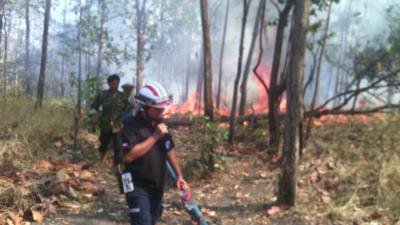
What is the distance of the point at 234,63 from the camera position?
124ft

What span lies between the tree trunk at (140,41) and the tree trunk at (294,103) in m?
16.7

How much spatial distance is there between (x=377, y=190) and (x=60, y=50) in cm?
1736

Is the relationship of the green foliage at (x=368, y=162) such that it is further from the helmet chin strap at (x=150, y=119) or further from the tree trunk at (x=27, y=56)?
the tree trunk at (x=27, y=56)

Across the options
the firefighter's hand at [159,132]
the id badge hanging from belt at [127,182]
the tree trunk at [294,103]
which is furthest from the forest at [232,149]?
the id badge hanging from belt at [127,182]

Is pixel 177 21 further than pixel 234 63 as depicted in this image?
No

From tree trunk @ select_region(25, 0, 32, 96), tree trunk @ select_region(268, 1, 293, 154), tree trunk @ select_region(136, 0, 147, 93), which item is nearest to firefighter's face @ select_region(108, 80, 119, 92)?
tree trunk @ select_region(268, 1, 293, 154)

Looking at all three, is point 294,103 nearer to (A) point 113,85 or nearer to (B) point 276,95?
(A) point 113,85

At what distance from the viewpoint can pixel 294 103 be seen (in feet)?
19.8

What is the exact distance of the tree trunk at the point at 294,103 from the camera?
5992 millimetres

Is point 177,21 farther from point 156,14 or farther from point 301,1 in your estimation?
point 301,1

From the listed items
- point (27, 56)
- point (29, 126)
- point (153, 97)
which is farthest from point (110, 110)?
point (27, 56)

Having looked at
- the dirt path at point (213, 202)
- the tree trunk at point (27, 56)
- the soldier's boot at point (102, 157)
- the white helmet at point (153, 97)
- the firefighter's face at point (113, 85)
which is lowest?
the dirt path at point (213, 202)

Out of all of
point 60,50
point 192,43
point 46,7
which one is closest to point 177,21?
point 192,43

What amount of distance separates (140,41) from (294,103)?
64.6ft
